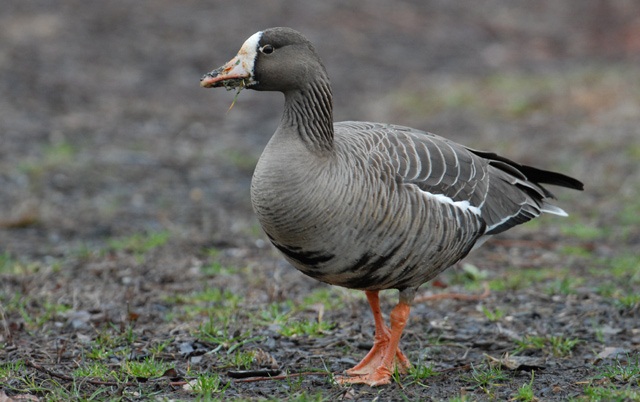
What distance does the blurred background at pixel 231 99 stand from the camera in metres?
10.2

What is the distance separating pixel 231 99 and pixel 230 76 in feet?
35.3

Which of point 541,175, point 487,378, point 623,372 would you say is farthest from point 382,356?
point 541,175

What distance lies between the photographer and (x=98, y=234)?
923 cm

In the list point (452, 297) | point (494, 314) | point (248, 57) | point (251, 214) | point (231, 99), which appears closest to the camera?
point (248, 57)

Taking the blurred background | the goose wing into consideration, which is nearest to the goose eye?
the goose wing

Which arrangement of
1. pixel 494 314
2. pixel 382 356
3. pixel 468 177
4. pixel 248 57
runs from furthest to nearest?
pixel 494 314
pixel 468 177
pixel 382 356
pixel 248 57

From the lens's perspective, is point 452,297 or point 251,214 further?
point 251,214

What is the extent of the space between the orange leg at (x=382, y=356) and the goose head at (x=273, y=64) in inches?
63.2

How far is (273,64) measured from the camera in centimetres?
523

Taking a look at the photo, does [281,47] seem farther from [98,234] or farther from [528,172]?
[98,234]

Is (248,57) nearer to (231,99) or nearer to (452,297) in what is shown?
(452,297)

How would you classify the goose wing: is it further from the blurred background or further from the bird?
the blurred background

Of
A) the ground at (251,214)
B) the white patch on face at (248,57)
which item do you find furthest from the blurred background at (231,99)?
the white patch on face at (248,57)

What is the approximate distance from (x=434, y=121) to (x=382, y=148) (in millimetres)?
8821
